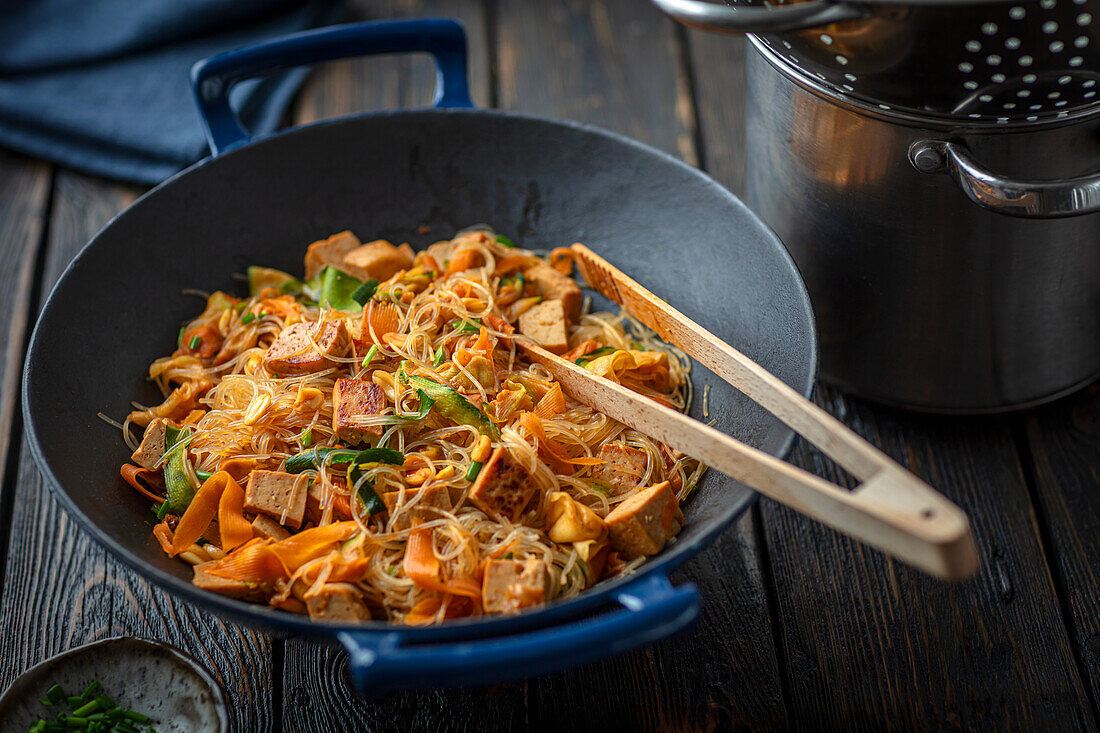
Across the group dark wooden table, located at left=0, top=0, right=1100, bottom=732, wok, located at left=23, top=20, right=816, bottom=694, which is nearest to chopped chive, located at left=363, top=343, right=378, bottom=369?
wok, located at left=23, top=20, right=816, bottom=694

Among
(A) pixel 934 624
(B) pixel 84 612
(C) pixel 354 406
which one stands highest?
(C) pixel 354 406

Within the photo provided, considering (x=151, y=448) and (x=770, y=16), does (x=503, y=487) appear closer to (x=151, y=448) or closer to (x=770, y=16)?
(x=151, y=448)

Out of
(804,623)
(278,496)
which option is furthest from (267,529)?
(804,623)

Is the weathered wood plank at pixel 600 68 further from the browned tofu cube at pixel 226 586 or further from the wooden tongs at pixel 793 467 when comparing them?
the browned tofu cube at pixel 226 586

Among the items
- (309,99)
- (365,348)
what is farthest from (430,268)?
(309,99)

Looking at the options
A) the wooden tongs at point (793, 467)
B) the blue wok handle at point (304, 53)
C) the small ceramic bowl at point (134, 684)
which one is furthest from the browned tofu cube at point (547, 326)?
the small ceramic bowl at point (134, 684)
